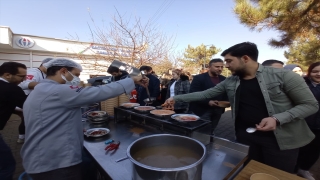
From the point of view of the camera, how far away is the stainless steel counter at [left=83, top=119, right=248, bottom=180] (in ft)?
3.87

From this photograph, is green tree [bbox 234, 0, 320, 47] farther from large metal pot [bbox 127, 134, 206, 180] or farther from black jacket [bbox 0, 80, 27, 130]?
black jacket [bbox 0, 80, 27, 130]

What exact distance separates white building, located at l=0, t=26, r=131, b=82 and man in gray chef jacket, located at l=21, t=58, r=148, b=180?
6.55 meters

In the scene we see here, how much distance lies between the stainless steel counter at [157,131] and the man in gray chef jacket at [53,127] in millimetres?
266

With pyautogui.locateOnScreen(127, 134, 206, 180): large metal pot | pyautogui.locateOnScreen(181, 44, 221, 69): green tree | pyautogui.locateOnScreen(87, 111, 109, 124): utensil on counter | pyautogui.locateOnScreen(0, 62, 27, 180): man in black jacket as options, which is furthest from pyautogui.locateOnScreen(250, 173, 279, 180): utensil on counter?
pyautogui.locateOnScreen(181, 44, 221, 69): green tree

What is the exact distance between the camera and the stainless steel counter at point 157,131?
3.87 ft

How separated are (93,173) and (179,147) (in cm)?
145

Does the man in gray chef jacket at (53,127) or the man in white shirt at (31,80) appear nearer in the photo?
the man in gray chef jacket at (53,127)

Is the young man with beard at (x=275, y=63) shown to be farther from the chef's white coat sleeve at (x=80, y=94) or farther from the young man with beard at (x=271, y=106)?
the chef's white coat sleeve at (x=80, y=94)

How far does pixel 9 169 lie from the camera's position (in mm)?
1876

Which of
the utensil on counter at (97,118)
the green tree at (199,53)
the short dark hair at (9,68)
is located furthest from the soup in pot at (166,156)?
the green tree at (199,53)

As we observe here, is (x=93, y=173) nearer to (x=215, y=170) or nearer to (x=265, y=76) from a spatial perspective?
(x=215, y=170)

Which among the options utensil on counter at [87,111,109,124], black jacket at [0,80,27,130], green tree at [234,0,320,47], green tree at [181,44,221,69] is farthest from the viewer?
green tree at [181,44,221,69]

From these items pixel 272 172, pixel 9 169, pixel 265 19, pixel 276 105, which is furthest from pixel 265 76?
pixel 265 19

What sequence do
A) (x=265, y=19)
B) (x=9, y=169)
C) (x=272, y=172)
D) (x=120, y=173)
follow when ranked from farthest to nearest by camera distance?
(x=265, y=19) → (x=9, y=169) → (x=120, y=173) → (x=272, y=172)
